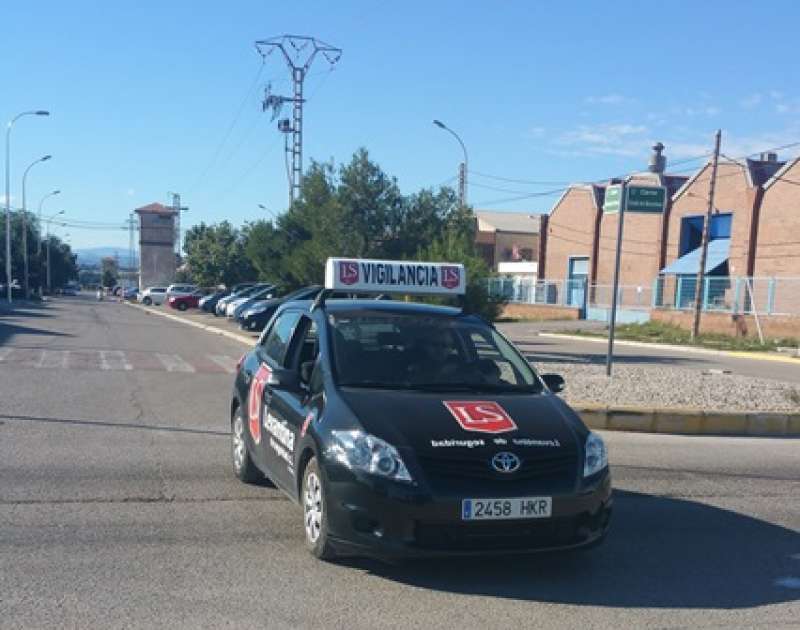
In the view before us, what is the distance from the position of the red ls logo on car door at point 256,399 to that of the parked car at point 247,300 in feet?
78.7

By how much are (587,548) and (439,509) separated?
3.45 feet

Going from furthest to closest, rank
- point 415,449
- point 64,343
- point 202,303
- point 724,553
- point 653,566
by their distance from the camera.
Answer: point 202,303, point 64,343, point 724,553, point 653,566, point 415,449

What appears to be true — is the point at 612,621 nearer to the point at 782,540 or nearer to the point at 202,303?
the point at 782,540

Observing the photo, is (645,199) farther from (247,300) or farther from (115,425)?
(247,300)

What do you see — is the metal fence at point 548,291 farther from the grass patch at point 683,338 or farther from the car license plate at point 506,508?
the car license plate at point 506,508

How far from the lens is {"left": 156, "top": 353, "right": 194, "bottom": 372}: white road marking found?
50.2 feet

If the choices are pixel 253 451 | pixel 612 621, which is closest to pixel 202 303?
pixel 253 451

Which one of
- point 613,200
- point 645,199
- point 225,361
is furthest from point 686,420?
point 225,361

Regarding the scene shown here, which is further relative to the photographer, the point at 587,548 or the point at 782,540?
the point at 782,540

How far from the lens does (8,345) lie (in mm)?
18328

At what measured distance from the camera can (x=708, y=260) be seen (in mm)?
44531

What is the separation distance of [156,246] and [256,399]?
130 metres

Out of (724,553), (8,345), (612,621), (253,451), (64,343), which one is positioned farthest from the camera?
(64,343)

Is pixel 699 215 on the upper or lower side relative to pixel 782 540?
upper
